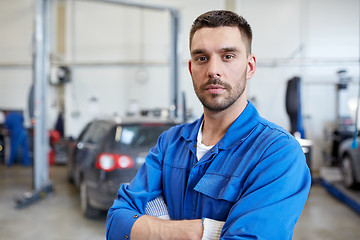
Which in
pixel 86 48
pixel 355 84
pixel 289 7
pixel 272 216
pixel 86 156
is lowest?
pixel 86 156

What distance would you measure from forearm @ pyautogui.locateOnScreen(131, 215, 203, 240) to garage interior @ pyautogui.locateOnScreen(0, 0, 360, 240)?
8.82ft

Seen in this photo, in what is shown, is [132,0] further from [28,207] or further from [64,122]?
[64,122]

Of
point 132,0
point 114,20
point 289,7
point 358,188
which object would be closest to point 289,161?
point 132,0

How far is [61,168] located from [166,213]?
23.3 feet

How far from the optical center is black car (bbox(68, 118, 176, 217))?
11.2ft

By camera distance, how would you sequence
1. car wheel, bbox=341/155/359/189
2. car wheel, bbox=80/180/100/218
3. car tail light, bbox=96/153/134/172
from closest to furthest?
car tail light, bbox=96/153/134/172, car wheel, bbox=80/180/100/218, car wheel, bbox=341/155/359/189

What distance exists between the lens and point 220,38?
1093 millimetres

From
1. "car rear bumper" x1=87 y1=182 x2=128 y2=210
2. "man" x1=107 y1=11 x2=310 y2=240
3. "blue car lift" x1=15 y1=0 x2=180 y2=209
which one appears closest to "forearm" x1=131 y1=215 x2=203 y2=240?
"man" x1=107 y1=11 x2=310 y2=240

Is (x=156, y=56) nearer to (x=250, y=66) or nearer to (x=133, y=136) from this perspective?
(x=133, y=136)

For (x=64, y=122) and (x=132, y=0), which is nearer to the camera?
(x=132, y=0)

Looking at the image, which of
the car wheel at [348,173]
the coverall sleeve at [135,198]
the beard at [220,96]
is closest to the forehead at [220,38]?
the beard at [220,96]

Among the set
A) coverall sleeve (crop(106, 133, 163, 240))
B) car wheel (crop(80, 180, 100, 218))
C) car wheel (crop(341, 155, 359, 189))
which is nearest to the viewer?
coverall sleeve (crop(106, 133, 163, 240))

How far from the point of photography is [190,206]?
1139 mm

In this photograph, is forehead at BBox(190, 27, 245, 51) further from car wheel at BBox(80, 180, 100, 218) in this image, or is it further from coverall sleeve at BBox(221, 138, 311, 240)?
car wheel at BBox(80, 180, 100, 218)
